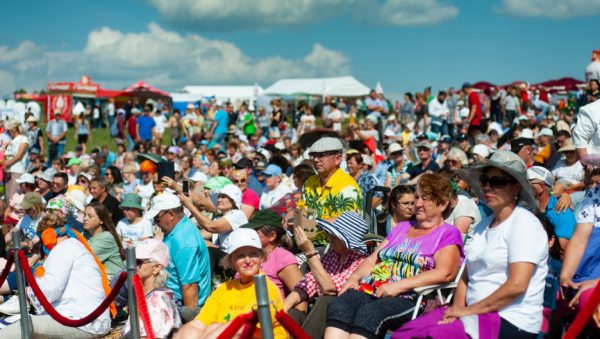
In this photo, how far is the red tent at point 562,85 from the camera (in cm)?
3109

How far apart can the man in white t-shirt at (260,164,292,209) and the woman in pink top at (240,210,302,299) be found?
146 inches

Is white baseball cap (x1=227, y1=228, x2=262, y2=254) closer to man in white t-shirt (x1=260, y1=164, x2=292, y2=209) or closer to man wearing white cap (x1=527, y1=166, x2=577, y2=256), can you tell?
man wearing white cap (x1=527, y1=166, x2=577, y2=256)

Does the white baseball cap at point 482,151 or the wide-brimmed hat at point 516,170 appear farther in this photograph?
the white baseball cap at point 482,151

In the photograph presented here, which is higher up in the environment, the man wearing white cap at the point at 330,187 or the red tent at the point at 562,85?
the red tent at the point at 562,85

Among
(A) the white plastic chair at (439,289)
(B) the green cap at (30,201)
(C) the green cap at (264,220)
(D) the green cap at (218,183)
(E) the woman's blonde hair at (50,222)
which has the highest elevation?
(C) the green cap at (264,220)

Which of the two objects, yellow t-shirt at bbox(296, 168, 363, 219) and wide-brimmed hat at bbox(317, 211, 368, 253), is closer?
wide-brimmed hat at bbox(317, 211, 368, 253)

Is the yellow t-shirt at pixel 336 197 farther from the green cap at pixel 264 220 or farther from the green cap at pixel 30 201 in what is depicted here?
the green cap at pixel 30 201

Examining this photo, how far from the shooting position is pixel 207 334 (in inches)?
150

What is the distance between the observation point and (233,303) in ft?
13.0

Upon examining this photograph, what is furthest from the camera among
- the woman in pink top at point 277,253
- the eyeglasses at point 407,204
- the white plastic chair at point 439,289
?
the eyeglasses at point 407,204

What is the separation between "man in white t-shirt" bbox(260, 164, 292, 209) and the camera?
8.95m

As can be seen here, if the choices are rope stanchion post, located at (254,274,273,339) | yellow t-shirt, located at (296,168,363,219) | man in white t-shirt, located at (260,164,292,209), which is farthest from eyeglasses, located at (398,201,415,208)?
man in white t-shirt, located at (260,164,292,209)

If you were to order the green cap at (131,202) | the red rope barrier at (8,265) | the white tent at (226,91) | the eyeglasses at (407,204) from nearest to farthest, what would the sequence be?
the red rope barrier at (8,265) → the eyeglasses at (407,204) → the green cap at (131,202) → the white tent at (226,91)

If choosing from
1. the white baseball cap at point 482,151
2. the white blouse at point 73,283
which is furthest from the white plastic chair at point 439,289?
the white baseball cap at point 482,151
